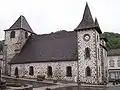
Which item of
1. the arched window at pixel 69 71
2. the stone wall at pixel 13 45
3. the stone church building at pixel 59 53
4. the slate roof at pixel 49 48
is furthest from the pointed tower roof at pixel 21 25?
the arched window at pixel 69 71

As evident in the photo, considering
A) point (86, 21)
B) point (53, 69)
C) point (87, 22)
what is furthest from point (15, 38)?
point (87, 22)

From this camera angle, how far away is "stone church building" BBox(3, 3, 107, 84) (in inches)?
1331

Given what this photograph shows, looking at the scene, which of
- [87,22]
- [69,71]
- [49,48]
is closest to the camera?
[87,22]

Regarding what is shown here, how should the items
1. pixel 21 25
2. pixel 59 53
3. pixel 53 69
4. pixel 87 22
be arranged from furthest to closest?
pixel 21 25, pixel 59 53, pixel 53 69, pixel 87 22

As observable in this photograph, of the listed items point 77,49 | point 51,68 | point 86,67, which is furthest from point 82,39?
point 51,68

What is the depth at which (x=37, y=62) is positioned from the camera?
37.8m

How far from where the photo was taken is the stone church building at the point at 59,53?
33.8m

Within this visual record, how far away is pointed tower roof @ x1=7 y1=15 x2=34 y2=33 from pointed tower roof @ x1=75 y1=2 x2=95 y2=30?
12.4m

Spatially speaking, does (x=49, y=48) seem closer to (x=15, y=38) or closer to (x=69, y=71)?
(x=69, y=71)

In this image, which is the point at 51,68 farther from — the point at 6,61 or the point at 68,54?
the point at 6,61

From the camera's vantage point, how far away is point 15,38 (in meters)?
42.5

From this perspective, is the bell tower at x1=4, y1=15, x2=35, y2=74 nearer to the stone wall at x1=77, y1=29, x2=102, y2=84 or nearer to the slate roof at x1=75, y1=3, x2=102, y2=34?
the slate roof at x1=75, y1=3, x2=102, y2=34

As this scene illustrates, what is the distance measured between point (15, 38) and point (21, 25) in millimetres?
2620

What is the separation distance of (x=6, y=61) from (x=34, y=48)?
6095 millimetres
